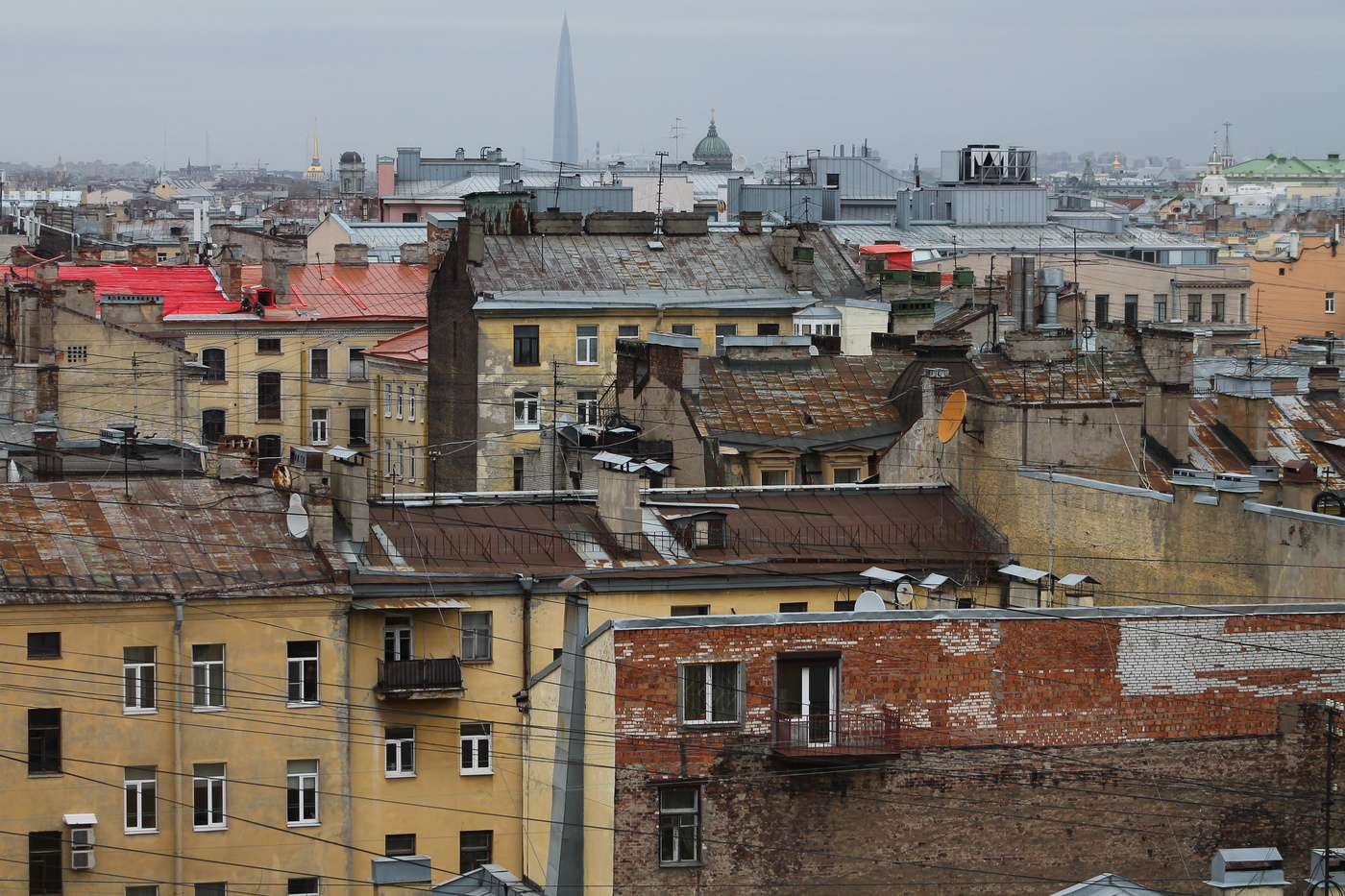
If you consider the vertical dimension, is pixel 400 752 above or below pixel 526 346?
below

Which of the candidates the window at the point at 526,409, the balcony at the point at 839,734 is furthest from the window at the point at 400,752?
the window at the point at 526,409

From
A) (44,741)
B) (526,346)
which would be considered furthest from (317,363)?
(44,741)

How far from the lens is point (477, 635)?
34.2 meters

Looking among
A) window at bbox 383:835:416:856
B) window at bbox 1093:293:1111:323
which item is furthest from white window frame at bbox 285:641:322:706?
window at bbox 1093:293:1111:323

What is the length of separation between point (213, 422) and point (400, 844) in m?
35.8

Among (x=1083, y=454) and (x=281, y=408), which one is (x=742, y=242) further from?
(x=1083, y=454)

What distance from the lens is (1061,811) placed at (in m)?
27.0

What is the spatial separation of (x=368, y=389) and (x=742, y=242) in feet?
41.9

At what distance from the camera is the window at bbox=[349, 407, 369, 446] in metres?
67.6

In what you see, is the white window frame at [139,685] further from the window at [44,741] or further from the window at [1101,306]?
the window at [1101,306]

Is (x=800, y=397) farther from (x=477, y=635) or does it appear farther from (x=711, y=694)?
(x=711, y=694)

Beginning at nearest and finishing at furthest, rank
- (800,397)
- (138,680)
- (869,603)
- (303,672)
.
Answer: (869,603) → (138,680) → (303,672) → (800,397)

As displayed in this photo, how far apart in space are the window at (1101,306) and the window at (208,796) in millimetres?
45851

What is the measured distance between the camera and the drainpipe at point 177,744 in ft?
106
